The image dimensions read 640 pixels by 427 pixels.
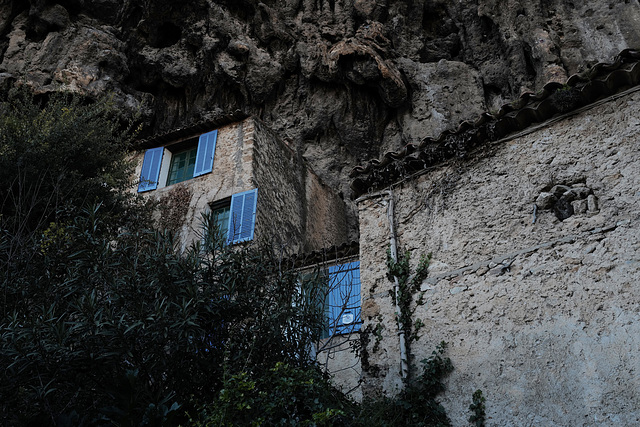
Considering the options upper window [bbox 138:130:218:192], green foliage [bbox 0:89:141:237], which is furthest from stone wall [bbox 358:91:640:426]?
upper window [bbox 138:130:218:192]

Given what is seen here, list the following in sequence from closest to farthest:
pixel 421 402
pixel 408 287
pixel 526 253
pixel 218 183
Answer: pixel 421 402
pixel 526 253
pixel 408 287
pixel 218 183

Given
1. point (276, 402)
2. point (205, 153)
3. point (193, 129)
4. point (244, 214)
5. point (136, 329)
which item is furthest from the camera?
point (193, 129)

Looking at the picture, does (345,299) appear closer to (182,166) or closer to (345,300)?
(345,300)

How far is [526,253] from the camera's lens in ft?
19.5

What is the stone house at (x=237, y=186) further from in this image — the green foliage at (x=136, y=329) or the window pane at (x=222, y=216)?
the green foliage at (x=136, y=329)

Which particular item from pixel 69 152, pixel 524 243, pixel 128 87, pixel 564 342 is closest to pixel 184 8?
pixel 128 87

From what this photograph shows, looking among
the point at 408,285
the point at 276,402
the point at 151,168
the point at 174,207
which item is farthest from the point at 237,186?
the point at 276,402

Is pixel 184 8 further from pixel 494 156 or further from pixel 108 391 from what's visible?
pixel 108 391

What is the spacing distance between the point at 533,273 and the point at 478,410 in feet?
4.76

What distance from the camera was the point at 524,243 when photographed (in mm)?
6031

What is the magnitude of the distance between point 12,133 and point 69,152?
2.44 ft

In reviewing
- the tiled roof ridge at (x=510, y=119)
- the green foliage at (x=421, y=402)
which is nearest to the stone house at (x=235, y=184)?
the tiled roof ridge at (x=510, y=119)

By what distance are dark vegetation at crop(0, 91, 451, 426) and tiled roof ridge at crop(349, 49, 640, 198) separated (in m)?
1.86

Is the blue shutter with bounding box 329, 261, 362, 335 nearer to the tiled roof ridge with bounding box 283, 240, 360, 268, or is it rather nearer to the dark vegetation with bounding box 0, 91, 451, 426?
the tiled roof ridge with bounding box 283, 240, 360, 268
